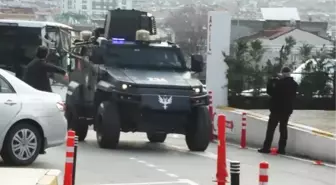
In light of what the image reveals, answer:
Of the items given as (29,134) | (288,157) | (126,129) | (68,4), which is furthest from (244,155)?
(68,4)

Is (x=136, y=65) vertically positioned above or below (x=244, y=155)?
above

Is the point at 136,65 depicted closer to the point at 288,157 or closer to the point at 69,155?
the point at 288,157

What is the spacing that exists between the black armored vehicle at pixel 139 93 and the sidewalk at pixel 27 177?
17.0 ft

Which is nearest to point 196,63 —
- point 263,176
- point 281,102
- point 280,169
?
point 281,102

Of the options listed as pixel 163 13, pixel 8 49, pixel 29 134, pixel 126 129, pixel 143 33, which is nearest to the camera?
pixel 29 134

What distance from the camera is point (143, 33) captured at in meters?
16.8

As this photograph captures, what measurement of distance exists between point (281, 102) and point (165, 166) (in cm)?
373

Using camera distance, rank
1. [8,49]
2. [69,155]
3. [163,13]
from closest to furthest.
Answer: [69,155], [8,49], [163,13]

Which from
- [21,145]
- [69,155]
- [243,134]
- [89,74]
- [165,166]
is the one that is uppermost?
[69,155]

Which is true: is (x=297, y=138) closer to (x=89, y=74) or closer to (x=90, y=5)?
(x=89, y=74)

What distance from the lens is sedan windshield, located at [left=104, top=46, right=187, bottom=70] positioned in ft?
53.4

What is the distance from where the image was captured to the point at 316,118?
21.6 meters

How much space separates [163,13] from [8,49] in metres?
12.2

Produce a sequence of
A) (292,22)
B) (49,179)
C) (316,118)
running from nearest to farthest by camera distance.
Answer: (49,179) → (316,118) → (292,22)
